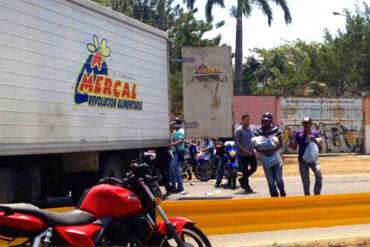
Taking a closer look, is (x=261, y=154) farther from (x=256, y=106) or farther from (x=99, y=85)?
(x=256, y=106)

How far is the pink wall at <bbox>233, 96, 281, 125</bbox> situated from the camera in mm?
34281

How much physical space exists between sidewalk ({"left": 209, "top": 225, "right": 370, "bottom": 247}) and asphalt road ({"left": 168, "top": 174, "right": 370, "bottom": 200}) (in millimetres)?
5836

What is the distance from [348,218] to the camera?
907cm

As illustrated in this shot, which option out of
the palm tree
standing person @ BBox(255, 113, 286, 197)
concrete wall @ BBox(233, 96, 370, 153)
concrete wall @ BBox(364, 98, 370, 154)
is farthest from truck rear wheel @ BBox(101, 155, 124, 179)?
the palm tree

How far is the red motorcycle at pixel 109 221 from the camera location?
5254 mm

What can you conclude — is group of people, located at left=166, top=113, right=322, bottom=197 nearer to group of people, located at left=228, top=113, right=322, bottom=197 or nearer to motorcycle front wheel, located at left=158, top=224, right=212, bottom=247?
group of people, located at left=228, top=113, right=322, bottom=197

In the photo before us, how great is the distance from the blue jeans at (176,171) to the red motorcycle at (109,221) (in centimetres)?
918

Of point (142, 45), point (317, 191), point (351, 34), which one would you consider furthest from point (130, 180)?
point (351, 34)

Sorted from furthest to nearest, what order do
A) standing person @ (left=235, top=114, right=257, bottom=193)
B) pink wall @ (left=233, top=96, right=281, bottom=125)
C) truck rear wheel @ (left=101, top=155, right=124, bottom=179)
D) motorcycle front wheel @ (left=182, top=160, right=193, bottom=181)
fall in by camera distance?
pink wall @ (left=233, top=96, right=281, bottom=125)
motorcycle front wheel @ (left=182, top=160, right=193, bottom=181)
standing person @ (left=235, top=114, right=257, bottom=193)
truck rear wheel @ (left=101, top=155, right=124, bottom=179)

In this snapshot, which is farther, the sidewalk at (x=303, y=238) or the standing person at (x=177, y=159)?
the standing person at (x=177, y=159)

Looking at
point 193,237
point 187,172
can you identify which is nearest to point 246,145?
point 187,172

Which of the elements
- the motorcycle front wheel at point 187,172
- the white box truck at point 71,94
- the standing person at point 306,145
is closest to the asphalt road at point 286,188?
the motorcycle front wheel at point 187,172

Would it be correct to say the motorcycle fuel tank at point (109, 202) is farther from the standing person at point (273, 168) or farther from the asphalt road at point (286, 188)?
the asphalt road at point (286, 188)

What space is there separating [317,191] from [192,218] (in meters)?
4.42
